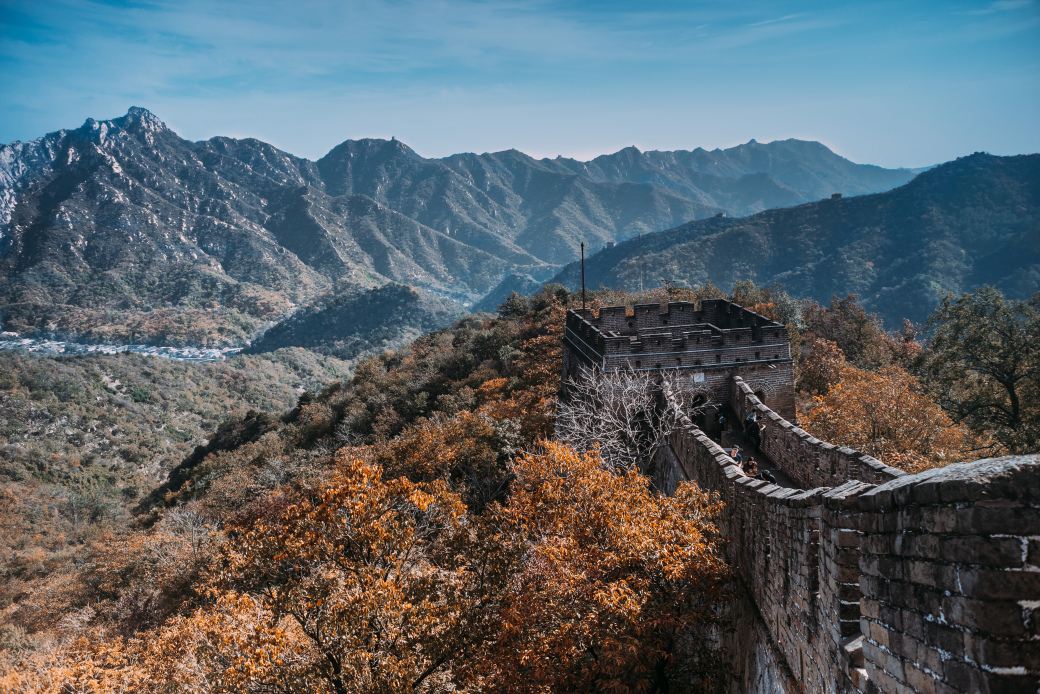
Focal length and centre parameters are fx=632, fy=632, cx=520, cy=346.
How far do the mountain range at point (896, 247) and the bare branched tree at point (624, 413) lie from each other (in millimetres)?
111473

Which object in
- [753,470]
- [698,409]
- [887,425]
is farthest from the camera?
[887,425]

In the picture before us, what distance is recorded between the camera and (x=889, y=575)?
3773 mm

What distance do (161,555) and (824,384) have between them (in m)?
31.3

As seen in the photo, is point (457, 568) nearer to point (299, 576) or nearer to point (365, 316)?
point (299, 576)

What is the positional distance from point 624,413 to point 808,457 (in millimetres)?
8536

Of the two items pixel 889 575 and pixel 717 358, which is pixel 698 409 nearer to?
pixel 717 358

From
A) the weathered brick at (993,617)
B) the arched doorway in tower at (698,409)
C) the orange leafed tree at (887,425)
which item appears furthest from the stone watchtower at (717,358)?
the weathered brick at (993,617)

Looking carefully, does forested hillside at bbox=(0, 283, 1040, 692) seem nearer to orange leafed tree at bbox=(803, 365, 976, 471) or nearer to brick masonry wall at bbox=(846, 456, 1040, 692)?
orange leafed tree at bbox=(803, 365, 976, 471)

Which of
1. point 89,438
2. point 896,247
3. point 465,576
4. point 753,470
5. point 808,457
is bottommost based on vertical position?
point 89,438

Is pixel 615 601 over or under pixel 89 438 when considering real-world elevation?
over

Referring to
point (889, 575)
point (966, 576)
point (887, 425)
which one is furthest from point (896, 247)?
point (966, 576)

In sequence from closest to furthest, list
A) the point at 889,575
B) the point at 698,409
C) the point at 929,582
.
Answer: the point at 929,582 → the point at 889,575 → the point at 698,409

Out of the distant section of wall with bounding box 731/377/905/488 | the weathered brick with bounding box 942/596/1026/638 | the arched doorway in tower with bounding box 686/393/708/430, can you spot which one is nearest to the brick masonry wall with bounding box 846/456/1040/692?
the weathered brick with bounding box 942/596/1026/638

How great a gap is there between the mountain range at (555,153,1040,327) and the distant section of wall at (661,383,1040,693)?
12643 cm
